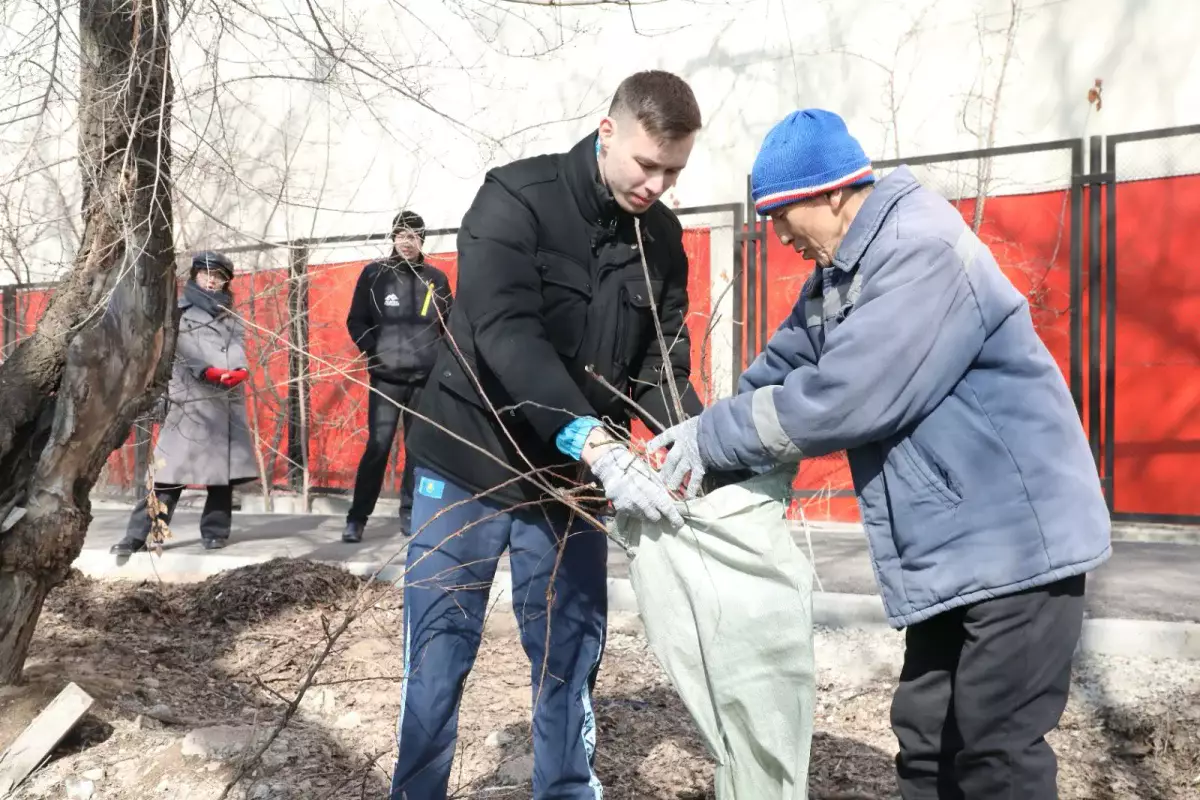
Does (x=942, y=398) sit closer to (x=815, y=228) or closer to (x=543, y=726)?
(x=815, y=228)

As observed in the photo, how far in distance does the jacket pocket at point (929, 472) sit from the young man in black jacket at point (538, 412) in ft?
2.14

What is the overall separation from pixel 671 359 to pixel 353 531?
4.97 metres

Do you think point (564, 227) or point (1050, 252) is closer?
point (564, 227)

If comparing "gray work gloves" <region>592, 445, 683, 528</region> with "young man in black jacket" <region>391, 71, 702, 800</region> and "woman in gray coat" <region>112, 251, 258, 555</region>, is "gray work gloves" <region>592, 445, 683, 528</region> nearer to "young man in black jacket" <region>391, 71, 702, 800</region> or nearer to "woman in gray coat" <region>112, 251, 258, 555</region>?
"young man in black jacket" <region>391, 71, 702, 800</region>

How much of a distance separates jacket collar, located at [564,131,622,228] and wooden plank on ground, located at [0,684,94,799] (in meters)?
2.37

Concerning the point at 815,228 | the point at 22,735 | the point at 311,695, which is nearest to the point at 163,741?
the point at 22,735

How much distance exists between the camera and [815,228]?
87.9 inches

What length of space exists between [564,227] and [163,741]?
2.38 meters

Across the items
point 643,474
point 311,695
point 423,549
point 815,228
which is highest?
point 815,228

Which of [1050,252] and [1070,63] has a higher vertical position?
[1070,63]

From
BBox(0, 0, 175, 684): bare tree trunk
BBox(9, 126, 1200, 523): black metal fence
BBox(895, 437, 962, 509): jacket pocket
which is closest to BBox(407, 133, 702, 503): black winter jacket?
BBox(895, 437, 962, 509): jacket pocket

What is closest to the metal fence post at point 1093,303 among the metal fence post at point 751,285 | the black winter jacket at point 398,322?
the metal fence post at point 751,285

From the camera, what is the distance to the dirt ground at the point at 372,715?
3385mm

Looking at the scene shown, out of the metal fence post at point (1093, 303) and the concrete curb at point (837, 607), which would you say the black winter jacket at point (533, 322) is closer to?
the concrete curb at point (837, 607)
